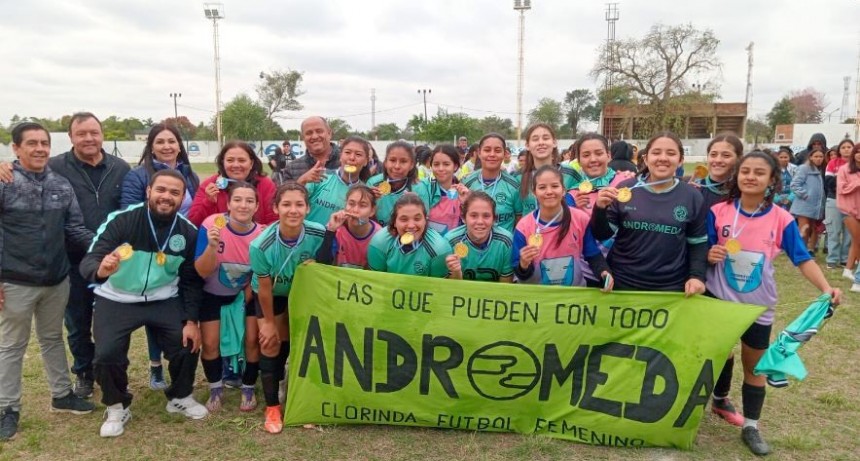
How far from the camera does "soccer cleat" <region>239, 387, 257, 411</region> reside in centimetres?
439

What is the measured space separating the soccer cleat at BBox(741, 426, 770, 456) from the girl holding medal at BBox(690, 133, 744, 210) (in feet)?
5.31

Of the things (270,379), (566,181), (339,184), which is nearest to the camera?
(270,379)

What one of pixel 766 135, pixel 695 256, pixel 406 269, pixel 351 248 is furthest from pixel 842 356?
pixel 766 135

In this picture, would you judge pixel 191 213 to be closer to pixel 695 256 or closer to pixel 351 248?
pixel 351 248

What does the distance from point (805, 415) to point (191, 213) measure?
5164mm

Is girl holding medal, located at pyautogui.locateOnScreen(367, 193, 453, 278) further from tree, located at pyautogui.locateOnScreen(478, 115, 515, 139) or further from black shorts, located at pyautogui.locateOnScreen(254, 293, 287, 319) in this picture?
tree, located at pyautogui.locateOnScreen(478, 115, 515, 139)

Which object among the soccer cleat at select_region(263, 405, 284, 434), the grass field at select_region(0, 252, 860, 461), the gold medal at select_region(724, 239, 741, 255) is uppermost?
the gold medal at select_region(724, 239, 741, 255)

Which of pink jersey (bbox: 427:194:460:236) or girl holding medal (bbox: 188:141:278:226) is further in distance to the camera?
pink jersey (bbox: 427:194:460:236)

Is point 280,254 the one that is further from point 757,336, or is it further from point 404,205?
point 757,336

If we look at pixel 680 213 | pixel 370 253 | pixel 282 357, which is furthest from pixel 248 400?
pixel 680 213

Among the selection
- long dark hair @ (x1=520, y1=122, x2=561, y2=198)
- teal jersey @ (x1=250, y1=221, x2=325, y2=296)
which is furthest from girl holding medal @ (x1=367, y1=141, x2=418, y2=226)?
long dark hair @ (x1=520, y1=122, x2=561, y2=198)

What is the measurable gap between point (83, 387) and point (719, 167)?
5.42 metres

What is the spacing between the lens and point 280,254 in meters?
3.95

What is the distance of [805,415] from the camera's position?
437 centimetres
